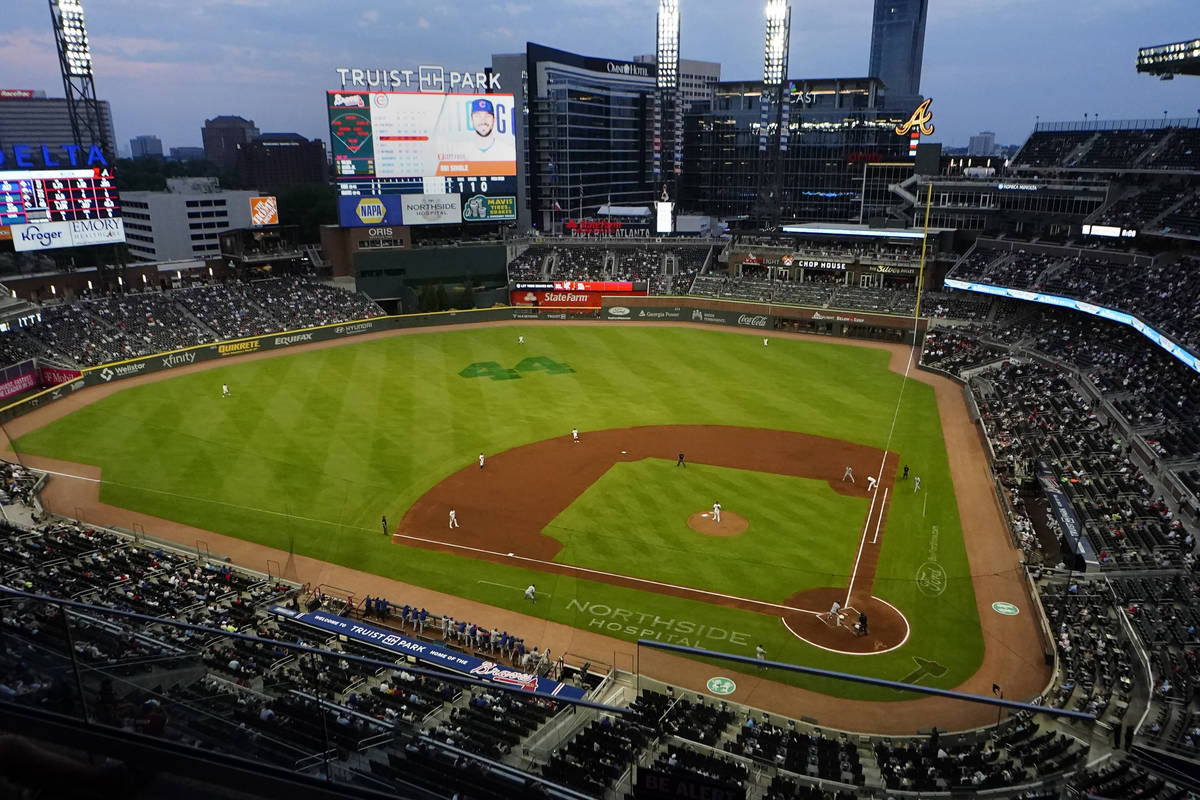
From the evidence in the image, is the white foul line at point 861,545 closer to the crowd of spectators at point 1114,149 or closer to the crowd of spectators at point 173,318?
the crowd of spectators at point 1114,149

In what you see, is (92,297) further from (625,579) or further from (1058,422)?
(1058,422)

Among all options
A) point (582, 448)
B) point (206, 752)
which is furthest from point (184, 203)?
point (206, 752)

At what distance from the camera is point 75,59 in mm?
58344

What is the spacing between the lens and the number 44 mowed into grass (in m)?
55.4

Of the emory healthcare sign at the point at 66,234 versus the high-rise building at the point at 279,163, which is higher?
the high-rise building at the point at 279,163

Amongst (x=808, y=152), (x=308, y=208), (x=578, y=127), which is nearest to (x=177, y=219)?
(x=308, y=208)

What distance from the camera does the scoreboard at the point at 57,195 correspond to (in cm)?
5341

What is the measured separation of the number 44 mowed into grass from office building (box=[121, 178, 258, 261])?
207ft

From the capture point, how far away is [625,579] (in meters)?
27.5

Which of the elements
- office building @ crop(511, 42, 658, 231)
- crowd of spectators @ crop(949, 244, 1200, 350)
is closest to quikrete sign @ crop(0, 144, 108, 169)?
office building @ crop(511, 42, 658, 231)

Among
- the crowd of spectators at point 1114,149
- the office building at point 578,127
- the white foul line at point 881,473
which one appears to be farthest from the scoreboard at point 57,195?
the crowd of spectators at point 1114,149

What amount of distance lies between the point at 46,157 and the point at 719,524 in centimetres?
5422

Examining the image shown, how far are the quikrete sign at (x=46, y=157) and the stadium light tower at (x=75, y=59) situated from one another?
1.55 m

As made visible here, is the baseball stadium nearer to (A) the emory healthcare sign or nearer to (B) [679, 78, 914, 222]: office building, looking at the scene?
(A) the emory healthcare sign
